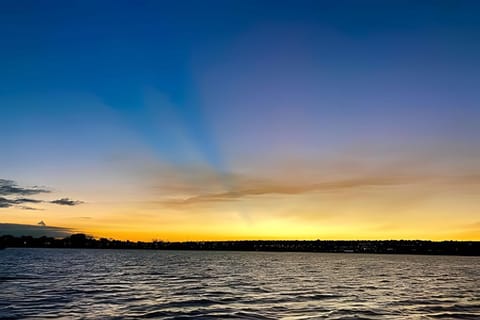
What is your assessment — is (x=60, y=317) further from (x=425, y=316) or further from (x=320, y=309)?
(x=425, y=316)

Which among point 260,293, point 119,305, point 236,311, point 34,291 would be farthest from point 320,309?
point 34,291

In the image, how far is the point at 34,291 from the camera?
180 feet

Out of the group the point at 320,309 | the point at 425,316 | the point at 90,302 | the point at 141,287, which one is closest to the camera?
the point at 425,316

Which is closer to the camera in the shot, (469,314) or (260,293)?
(469,314)

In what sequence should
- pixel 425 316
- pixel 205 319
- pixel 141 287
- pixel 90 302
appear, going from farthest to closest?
pixel 141 287 → pixel 90 302 → pixel 425 316 → pixel 205 319

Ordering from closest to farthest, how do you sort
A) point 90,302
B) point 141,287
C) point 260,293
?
point 90,302, point 260,293, point 141,287

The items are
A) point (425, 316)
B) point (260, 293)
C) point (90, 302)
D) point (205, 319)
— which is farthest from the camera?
point (260, 293)

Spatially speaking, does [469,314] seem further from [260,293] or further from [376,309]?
[260,293]

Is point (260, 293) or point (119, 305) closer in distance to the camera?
point (119, 305)

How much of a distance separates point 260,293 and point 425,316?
67.9ft

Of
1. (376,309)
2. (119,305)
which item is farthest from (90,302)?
(376,309)

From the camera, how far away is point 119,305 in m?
42.4

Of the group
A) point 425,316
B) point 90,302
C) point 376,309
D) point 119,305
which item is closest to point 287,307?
point 376,309

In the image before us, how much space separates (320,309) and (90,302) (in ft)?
72.1
